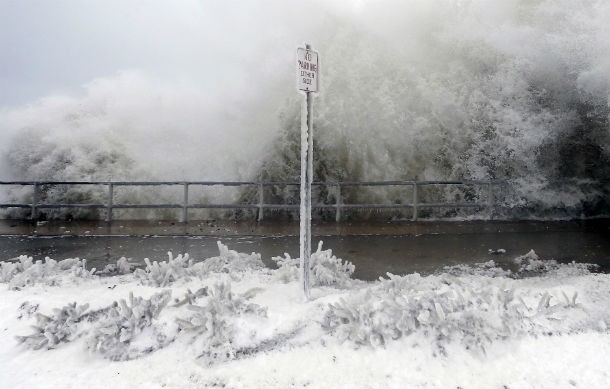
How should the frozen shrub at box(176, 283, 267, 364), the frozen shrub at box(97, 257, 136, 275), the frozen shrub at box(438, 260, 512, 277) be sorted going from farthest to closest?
the frozen shrub at box(97, 257, 136, 275) → the frozen shrub at box(438, 260, 512, 277) → the frozen shrub at box(176, 283, 267, 364)

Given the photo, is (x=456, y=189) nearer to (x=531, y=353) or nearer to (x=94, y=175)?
(x=531, y=353)

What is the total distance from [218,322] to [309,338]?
32.6 inches

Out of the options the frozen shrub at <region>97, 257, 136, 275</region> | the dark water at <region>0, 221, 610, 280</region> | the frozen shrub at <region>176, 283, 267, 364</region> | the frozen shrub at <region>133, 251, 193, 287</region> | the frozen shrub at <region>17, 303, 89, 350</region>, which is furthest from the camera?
the dark water at <region>0, 221, 610, 280</region>

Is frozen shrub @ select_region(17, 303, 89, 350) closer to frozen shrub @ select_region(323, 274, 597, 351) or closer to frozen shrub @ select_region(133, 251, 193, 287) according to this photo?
frozen shrub @ select_region(133, 251, 193, 287)

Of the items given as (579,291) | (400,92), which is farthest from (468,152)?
(579,291)

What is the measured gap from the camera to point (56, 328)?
13.2 feet

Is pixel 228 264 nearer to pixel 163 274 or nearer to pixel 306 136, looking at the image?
pixel 163 274

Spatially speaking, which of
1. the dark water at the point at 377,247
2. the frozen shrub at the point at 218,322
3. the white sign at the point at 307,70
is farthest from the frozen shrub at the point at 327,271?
the white sign at the point at 307,70

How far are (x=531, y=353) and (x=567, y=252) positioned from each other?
183 inches

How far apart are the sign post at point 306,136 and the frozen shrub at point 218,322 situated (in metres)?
0.77

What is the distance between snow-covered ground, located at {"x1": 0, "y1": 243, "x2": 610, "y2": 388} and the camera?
11.2 ft

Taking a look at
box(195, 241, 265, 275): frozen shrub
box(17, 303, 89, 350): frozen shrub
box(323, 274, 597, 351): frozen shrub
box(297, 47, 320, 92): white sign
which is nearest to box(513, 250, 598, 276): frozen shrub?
box(323, 274, 597, 351): frozen shrub

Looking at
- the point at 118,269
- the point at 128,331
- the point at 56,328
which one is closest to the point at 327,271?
the point at 128,331

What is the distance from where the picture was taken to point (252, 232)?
1007cm
